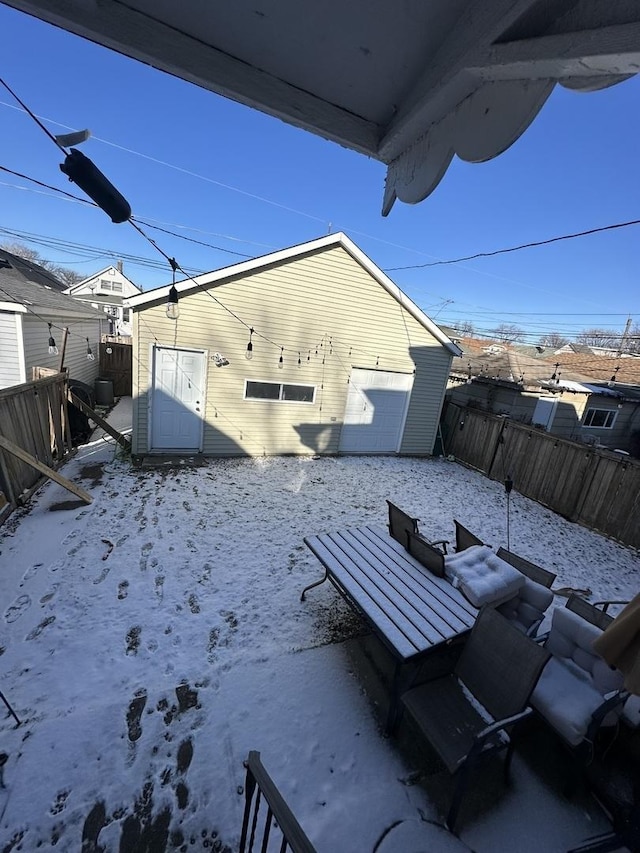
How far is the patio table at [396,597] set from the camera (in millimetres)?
2646

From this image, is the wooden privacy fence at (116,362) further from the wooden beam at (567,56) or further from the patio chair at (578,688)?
the wooden beam at (567,56)

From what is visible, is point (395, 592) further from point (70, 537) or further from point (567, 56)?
point (70, 537)

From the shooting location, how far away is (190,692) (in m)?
2.87

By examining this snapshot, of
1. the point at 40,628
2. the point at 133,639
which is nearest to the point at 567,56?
the point at 133,639

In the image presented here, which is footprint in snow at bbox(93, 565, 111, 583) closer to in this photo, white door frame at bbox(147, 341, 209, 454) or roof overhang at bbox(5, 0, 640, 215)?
white door frame at bbox(147, 341, 209, 454)

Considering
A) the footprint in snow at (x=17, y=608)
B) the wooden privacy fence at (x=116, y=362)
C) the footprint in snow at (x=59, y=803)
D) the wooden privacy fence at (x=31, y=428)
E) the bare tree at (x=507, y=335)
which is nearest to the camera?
the footprint in snow at (x=59, y=803)

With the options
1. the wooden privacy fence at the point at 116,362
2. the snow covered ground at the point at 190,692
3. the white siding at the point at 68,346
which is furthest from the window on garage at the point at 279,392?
the wooden privacy fence at the point at 116,362

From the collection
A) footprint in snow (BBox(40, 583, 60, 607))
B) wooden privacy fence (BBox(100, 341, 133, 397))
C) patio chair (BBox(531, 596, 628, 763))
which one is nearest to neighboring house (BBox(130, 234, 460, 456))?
footprint in snow (BBox(40, 583, 60, 607))

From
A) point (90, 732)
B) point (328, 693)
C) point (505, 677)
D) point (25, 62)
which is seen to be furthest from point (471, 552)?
point (25, 62)

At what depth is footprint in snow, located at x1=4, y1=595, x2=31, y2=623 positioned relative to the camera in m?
3.39

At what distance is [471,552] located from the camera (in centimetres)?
352

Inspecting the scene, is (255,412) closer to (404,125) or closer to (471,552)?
(471,552)

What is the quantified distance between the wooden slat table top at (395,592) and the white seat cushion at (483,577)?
0.10 metres

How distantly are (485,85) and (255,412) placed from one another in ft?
25.2
